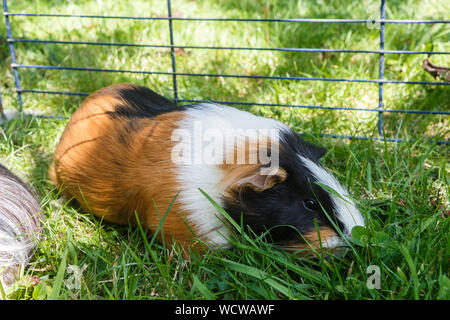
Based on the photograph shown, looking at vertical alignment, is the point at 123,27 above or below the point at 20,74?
above

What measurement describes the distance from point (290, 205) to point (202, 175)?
1.29 feet

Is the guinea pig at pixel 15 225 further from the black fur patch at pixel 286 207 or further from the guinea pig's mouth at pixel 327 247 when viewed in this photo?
the guinea pig's mouth at pixel 327 247

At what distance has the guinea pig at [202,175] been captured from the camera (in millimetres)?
1929

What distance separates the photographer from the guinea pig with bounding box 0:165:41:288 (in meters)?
1.93

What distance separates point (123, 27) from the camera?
437cm

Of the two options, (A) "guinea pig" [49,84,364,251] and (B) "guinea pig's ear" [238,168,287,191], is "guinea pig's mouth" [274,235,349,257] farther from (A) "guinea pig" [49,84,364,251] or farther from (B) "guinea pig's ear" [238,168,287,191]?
(B) "guinea pig's ear" [238,168,287,191]

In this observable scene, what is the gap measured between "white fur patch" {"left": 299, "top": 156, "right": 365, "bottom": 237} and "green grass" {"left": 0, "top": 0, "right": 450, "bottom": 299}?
0.05 metres

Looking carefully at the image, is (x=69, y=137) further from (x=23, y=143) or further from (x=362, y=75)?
(x=362, y=75)

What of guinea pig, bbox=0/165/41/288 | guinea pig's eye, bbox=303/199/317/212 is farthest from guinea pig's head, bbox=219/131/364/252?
guinea pig, bbox=0/165/41/288

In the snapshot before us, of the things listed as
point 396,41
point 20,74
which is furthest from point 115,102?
point 396,41

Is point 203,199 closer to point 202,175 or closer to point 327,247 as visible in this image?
point 202,175

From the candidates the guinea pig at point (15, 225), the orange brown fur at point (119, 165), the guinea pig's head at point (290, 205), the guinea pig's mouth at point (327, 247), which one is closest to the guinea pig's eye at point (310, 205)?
the guinea pig's head at point (290, 205)

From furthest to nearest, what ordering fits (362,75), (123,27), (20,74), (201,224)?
(123,27), (20,74), (362,75), (201,224)

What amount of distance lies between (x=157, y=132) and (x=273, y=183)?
0.66m
